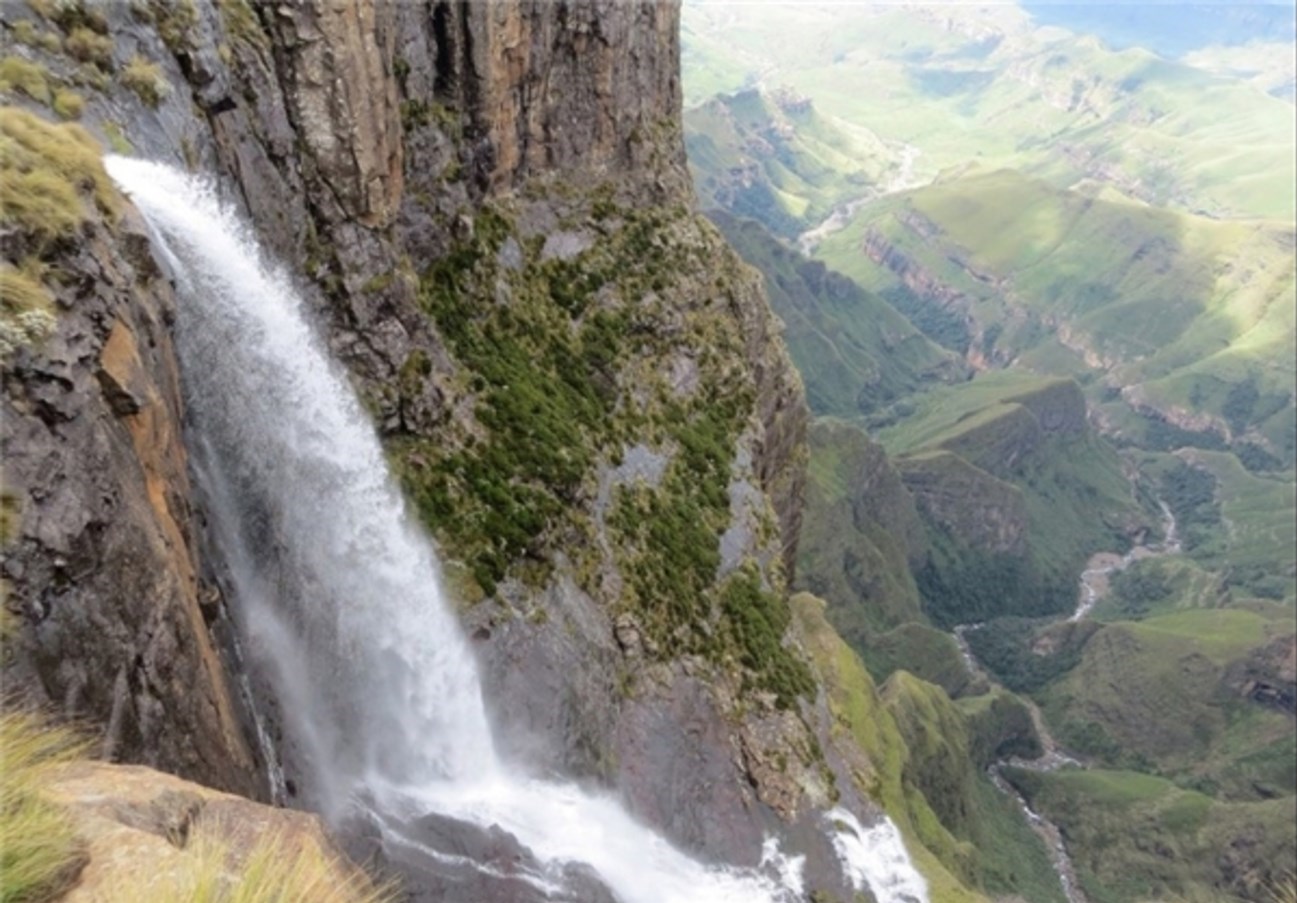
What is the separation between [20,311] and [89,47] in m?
14.6

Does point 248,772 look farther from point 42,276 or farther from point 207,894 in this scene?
point 207,894

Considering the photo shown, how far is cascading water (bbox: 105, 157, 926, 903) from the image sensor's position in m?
30.3

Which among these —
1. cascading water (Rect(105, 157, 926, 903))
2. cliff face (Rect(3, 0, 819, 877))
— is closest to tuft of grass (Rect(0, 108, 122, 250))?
cliff face (Rect(3, 0, 819, 877))

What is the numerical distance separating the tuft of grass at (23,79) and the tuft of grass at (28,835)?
21870 mm

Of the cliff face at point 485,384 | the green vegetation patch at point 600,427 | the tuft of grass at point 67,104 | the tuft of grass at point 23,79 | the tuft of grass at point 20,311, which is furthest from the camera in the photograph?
the green vegetation patch at point 600,427

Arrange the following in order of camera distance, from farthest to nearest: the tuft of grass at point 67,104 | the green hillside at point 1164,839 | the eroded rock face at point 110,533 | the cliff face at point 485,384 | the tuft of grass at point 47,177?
1. the green hillside at point 1164,839
2. the tuft of grass at point 67,104
3. the cliff face at point 485,384
4. the tuft of grass at point 47,177
5. the eroded rock face at point 110,533

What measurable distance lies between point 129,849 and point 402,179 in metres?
48.8

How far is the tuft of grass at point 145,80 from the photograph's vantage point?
30344 mm

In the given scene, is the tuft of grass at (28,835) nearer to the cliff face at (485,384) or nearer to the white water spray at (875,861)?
the cliff face at (485,384)

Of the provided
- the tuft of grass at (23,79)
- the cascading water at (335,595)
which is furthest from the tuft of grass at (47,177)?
Result: the cascading water at (335,595)

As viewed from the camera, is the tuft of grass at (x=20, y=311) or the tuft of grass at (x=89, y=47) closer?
the tuft of grass at (x=20, y=311)

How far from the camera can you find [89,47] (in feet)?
94.7

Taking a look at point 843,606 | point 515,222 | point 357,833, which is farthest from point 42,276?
point 843,606

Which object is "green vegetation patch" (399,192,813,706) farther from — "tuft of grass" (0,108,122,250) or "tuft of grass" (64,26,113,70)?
"tuft of grass" (0,108,122,250)
